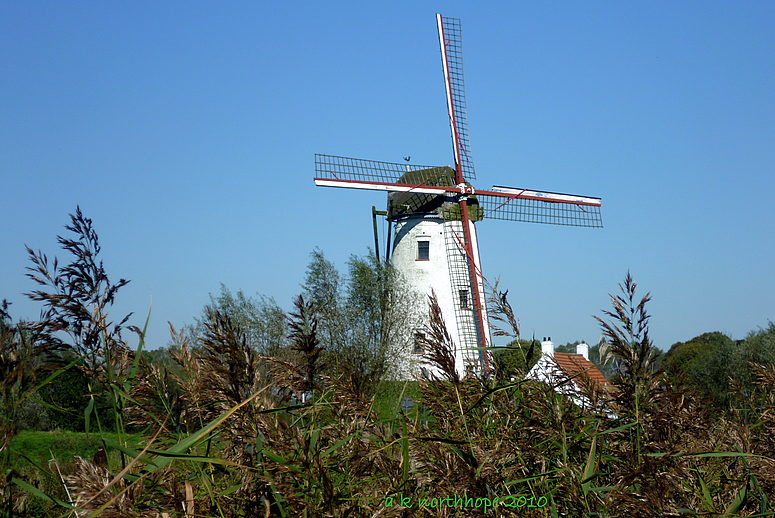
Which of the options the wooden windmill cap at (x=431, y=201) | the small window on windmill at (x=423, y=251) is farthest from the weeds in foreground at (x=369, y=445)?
the small window on windmill at (x=423, y=251)

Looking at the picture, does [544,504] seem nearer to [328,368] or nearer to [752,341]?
[328,368]

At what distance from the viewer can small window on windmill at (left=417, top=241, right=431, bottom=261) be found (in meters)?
32.6

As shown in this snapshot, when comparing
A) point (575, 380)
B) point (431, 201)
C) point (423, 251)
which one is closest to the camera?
point (575, 380)

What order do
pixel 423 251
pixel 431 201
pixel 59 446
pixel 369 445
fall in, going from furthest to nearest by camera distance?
pixel 423 251, pixel 431 201, pixel 59 446, pixel 369 445

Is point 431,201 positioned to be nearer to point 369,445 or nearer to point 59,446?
point 59,446

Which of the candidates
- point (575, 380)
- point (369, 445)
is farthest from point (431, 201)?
point (369, 445)

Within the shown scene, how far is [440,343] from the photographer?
6.55 ft

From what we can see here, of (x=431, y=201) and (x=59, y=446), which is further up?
(x=431, y=201)

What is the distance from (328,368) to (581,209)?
29.9 m

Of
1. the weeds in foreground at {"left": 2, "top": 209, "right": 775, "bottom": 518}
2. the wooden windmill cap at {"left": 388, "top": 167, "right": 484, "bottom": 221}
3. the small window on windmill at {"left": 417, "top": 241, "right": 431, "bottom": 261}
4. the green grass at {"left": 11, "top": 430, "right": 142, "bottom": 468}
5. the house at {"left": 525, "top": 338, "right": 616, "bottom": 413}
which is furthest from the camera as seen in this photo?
the small window on windmill at {"left": 417, "top": 241, "right": 431, "bottom": 261}

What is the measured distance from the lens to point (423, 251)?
3281 cm

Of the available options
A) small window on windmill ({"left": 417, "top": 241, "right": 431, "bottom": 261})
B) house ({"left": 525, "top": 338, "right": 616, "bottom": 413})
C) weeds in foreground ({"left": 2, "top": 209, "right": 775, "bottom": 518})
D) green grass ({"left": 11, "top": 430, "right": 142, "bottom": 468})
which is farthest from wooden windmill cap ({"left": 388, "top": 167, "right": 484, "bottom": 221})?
weeds in foreground ({"left": 2, "top": 209, "right": 775, "bottom": 518})

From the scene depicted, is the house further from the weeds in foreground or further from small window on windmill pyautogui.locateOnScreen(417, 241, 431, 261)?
small window on windmill pyautogui.locateOnScreen(417, 241, 431, 261)

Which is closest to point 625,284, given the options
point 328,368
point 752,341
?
point 328,368
